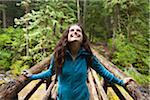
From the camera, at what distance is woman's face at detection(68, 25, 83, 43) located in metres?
3.23

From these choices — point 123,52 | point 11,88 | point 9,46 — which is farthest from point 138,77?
point 11,88

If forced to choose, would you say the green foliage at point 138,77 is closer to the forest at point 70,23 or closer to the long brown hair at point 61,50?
the forest at point 70,23

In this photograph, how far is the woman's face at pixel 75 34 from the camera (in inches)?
127

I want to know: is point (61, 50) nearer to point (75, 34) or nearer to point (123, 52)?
point (75, 34)

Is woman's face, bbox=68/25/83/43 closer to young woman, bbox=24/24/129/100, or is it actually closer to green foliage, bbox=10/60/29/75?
young woman, bbox=24/24/129/100

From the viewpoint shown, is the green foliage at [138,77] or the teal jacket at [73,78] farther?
the green foliage at [138,77]

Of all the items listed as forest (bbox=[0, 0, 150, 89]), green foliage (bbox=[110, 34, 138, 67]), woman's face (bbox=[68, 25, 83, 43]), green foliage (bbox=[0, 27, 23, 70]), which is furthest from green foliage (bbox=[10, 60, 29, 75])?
woman's face (bbox=[68, 25, 83, 43])

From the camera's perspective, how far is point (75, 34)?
328cm

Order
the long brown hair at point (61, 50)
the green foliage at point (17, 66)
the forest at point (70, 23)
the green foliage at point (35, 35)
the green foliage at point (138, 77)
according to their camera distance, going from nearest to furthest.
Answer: the long brown hair at point (61, 50)
the green foliage at point (35, 35)
the forest at point (70, 23)
the green foliage at point (138, 77)
the green foliage at point (17, 66)

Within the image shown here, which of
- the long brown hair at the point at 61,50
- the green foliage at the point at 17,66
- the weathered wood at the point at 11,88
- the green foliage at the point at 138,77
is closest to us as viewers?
the weathered wood at the point at 11,88

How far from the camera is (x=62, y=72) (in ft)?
10.6

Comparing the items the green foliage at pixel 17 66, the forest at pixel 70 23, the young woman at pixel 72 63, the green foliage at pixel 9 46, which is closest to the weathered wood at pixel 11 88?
the young woman at pixel 72 63

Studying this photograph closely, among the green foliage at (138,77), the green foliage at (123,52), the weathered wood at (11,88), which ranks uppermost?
the weathered wood at (11,88)

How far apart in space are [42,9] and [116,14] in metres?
4.62
